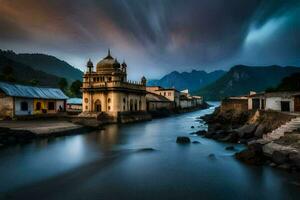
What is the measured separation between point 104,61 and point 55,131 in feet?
112

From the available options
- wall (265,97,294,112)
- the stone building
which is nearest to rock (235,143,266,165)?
wall (265,97,294,112)

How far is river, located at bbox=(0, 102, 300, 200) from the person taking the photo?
480 inches

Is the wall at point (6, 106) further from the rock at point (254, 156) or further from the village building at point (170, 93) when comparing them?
the village building at point (170, 93)

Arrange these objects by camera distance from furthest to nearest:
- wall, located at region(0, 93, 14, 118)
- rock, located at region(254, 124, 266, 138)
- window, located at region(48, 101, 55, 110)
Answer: window, located at region(48, 101, 55, 110)
wall, located at region(0, 93, 14, 118)
rock, located at region(254, 124, 266, 138)

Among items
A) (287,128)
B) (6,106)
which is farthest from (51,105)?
(287,128)

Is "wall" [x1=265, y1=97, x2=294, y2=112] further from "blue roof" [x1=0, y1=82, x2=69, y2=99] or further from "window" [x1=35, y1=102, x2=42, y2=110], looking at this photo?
"window" [x1=35, y1=102, x2=42, y2=110]

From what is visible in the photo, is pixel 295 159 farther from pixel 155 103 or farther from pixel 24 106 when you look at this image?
pixel 155 103

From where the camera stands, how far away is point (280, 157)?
16047 mm

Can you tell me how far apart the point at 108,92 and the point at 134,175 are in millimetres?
37864

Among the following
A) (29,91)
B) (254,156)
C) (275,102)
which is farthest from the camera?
(29,91)

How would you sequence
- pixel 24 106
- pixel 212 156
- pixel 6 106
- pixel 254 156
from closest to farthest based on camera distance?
pixel 254 156, pixel 212 156, pixel 6 106, pixel 24 106

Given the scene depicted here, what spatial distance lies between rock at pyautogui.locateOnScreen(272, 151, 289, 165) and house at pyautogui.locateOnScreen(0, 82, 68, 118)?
1527 inches

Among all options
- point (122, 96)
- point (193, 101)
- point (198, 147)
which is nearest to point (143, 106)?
point (122, 96)

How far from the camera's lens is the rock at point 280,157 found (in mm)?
15836
